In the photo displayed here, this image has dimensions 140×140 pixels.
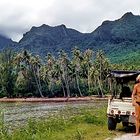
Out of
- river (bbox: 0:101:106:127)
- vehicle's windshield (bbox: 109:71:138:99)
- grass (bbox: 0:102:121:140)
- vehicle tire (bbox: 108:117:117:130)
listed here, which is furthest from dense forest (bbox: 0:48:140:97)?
vehicle tire (bbox: 108:117:117:130)

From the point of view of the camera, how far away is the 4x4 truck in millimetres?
20562

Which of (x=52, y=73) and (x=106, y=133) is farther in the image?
(x=52, y=73)

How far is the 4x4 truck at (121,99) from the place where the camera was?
2056 cm

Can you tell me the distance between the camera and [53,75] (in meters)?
149

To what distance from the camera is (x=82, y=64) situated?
149 meters

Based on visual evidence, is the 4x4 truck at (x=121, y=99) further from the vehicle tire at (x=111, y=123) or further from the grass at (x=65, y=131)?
the grass at (x=65, y=131)

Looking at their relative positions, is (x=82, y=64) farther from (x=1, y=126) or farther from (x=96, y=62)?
(x=1, y=126)

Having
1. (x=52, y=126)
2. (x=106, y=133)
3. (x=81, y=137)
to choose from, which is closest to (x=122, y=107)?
(x=106, y=133)

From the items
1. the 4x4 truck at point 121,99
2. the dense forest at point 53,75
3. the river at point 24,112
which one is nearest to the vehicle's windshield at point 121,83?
the 4x4 truck at point 121,99

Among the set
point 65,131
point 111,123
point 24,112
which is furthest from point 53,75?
point 111,123

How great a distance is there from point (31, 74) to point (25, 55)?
662 centimetres

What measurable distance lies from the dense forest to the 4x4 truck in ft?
364

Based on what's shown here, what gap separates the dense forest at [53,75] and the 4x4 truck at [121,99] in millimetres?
110814

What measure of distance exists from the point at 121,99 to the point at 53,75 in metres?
Result: 128
